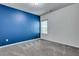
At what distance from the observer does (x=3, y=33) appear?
147 inches

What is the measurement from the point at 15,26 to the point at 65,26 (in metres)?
2.75

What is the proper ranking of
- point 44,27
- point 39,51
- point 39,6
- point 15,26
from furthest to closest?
point 44,27
point 15,26
point 39,6
point 39,51

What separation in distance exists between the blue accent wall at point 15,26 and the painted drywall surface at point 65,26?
1275 mm

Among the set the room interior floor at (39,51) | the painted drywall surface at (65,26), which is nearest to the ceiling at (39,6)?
the painted drywall surface at (65,26)

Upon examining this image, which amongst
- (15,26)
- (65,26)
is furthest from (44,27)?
(15,26)

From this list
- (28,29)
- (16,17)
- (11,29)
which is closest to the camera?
(11,29)

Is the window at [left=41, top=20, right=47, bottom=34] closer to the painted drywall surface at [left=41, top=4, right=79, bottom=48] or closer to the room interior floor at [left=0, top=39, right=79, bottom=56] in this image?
the painted drywall surface at [left=41, top=4, right=79, bottom=48]

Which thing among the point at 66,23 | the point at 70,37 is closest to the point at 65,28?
the point at 66,23

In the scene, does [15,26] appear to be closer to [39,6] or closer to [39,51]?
[39,6]

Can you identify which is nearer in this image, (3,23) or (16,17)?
(3,23)

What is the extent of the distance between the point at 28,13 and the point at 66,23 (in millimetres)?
2589

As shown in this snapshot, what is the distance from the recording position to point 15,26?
14.2 feet

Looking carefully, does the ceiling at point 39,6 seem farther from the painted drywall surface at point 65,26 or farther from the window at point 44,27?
the window at point 44,27

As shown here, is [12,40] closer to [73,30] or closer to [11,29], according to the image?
[11,29]
